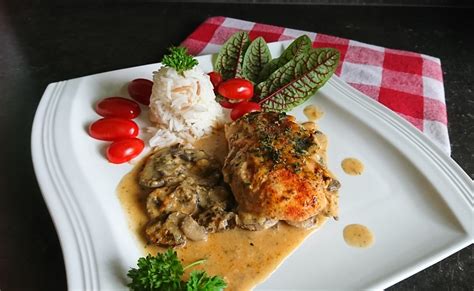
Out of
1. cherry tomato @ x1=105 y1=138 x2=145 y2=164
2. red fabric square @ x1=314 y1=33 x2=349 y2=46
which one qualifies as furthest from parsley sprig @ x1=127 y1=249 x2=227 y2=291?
red fabric square @ x1=314 y1=33 x2=349 y2=46

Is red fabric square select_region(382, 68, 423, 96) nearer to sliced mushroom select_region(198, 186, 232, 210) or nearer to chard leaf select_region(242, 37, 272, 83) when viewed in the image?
chard leaf select_region(242, 37, 272, 83)

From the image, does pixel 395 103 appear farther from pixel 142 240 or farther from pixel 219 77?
pixel 142 240

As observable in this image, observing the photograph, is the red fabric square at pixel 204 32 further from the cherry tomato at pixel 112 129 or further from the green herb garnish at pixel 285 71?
the cherry tomato at pixel 112 129

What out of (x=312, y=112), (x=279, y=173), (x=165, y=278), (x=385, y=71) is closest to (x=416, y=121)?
(x=385, y=71)

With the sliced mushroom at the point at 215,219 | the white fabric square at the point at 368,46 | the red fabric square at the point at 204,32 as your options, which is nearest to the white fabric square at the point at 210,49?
the red fabric square at the point at 204,32

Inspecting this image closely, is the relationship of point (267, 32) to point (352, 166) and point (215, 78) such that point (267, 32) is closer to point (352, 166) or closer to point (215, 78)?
point (215, 78)

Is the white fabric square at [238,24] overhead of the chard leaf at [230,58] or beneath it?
beneath

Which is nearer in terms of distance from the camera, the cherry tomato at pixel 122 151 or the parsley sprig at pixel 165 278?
the parsley sprig at pixel 165 278
